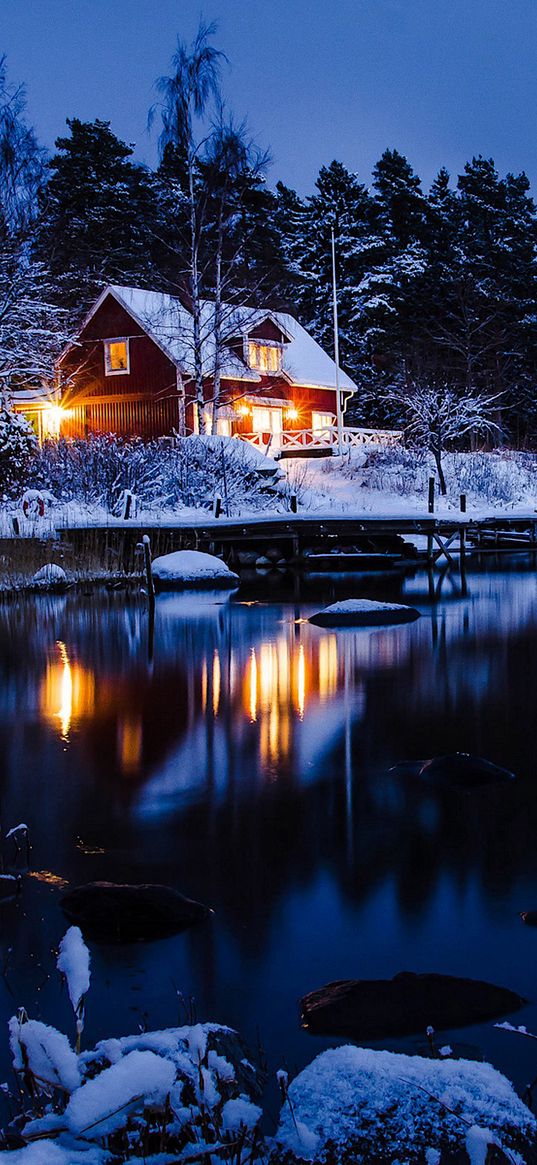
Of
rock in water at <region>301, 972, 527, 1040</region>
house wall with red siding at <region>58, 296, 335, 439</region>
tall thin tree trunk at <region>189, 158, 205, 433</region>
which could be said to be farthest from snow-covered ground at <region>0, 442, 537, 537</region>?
rock in water at <region>301, 972, 527, 1040</region>

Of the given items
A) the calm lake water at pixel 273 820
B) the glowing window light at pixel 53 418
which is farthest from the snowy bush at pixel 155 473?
the calm lake water at pixel 273 820

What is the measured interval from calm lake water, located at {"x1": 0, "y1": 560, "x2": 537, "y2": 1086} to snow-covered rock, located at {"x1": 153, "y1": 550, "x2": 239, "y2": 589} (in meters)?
9.16

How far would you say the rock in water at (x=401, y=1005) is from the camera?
432 centimetres

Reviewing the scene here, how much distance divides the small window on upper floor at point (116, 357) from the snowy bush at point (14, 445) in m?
18.2

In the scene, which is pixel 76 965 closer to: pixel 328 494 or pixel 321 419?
pixel 328 494

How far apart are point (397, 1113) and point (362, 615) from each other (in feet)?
49.9

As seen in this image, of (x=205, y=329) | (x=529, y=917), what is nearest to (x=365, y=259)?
(x=205, y=329)

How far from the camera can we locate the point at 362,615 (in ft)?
60.1

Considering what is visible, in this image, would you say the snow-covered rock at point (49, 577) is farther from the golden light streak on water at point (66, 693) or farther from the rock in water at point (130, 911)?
the rock in water at point (130, 911)

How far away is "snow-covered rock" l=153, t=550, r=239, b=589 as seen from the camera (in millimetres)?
24578

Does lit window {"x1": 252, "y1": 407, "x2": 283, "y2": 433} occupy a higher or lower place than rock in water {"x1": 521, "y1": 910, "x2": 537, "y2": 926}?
higher

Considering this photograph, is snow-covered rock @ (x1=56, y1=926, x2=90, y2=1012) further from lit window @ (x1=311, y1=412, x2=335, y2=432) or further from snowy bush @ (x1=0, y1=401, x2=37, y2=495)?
lit window @ (x1=311, y1=412, x2=335, y2=432)

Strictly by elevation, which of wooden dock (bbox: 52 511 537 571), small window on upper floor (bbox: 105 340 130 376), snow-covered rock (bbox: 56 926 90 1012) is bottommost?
snow-covered rock (bbox: 56 926 90 1012)

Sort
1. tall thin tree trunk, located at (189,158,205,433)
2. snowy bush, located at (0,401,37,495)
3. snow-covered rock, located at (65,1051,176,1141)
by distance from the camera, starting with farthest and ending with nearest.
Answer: tall thin tree trunk, located at (189,158,205,433) < snowy bush, located at (0,401,37,495) < snow-covered rock, located at (65,1051,176,1141)
